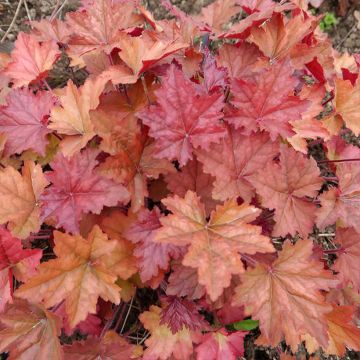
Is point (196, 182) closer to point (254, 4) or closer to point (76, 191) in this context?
point (76, 191)

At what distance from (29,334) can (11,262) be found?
0.22 metres

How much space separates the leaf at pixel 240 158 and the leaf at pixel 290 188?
3 cm

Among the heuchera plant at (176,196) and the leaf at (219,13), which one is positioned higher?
the leaf at (219,13)

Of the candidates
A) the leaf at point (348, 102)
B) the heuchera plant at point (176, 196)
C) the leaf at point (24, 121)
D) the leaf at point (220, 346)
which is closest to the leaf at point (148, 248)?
the heuchera plant at point (176, 196)

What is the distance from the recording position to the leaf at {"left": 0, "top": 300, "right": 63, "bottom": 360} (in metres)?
1.17

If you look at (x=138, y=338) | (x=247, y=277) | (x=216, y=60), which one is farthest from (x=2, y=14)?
(x=247, y=277)

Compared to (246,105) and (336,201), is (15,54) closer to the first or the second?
(246,105)

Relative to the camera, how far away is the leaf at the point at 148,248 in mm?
1247

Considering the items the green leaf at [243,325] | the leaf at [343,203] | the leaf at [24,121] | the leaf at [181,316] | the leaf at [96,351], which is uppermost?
the leaf at [24,121]

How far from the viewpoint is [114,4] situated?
1.53 m

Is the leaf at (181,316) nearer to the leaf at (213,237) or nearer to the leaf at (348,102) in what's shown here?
the leaf at (213,237)

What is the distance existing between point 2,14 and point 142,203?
169cm

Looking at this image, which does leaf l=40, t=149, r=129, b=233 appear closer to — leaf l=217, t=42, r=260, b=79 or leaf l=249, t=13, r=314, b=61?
leaf l=217, t=42, r=260, b=79

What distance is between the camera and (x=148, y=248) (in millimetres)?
1263
